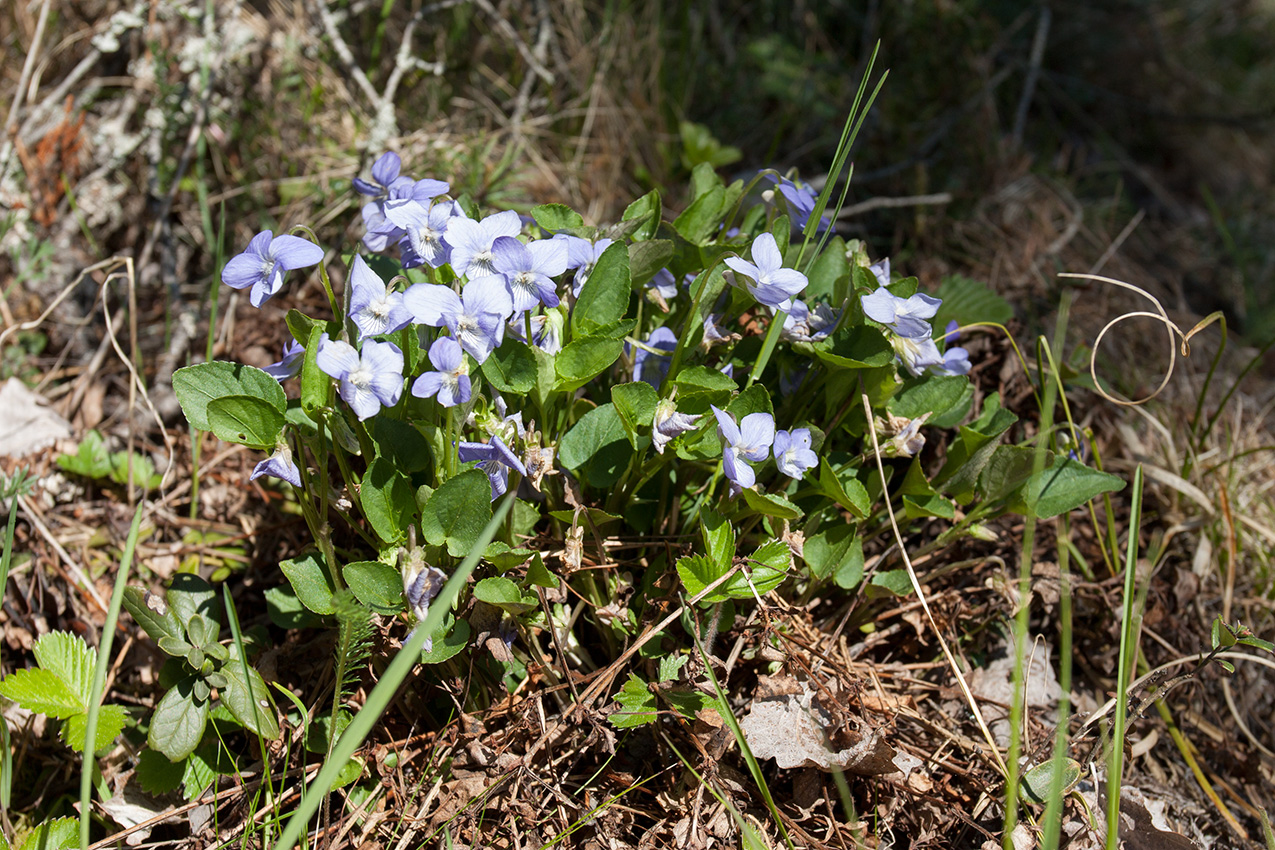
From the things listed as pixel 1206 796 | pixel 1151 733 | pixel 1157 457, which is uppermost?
pixel 1157 457

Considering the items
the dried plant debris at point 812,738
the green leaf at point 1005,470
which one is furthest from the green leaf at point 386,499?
the green leaf at point 1005,470

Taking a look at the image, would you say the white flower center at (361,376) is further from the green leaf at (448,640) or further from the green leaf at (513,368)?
the green leaf at (448,640)

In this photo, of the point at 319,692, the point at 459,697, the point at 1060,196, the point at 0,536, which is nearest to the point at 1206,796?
the point at 459,697

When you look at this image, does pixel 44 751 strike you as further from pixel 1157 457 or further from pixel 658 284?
pixel 1157 457

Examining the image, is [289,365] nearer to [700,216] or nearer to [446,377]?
[446,377]

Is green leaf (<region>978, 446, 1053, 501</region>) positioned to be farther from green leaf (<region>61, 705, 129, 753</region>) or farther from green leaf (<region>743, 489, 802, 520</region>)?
green leaf (<region>61, 705, 129, 753</region>)

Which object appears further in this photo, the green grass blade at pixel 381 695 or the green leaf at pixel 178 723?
the green leaf at pixel 178 723

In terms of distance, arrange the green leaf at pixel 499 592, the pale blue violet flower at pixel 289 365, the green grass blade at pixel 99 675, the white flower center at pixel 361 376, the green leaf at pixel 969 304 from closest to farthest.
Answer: the green grass blade at pixel 99 675
the white flower center at pixel 361 376
the green leaf at pixel 499 592
the pale blue violet flower at pixel 289 365
the green leaf at pixel 969 304
